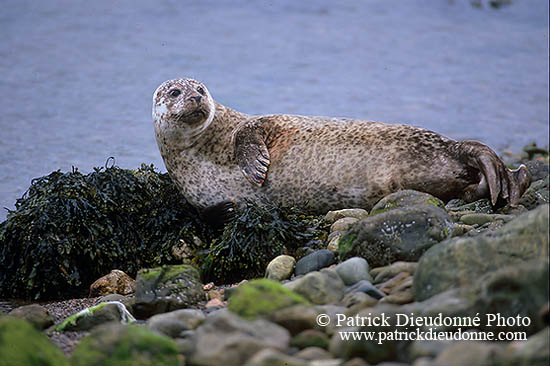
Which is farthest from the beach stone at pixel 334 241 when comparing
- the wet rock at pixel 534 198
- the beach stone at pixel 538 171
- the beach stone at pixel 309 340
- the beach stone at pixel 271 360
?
the beach stone at pixel 538 171

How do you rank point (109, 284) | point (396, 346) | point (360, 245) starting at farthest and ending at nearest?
1. point (109, 284)
2. point (360, 245)
3. point (396, 346)

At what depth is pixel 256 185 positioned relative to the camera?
5.18 m

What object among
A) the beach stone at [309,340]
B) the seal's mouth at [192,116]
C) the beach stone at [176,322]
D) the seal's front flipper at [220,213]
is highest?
the seal's mouth at [192,116]

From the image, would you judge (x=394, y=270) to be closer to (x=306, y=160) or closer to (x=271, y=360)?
(x=271, y=360)

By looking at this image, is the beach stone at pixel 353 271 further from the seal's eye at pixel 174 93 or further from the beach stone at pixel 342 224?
the seal's eye at pixel 174 93

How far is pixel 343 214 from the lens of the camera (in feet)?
15.5

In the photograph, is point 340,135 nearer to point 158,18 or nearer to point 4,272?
point 4,272

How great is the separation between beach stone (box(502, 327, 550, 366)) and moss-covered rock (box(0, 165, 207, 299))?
359cm

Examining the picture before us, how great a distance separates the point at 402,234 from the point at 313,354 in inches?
52.6

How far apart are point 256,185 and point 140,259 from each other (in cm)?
120

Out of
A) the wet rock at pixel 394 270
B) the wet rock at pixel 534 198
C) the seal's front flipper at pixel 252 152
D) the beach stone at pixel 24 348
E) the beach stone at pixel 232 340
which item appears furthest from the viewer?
the seal's front flipper at pixel 252 152

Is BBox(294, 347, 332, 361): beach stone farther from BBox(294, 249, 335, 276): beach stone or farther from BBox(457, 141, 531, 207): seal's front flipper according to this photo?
BBox(457, 141, 531, 207): seal's front flipper

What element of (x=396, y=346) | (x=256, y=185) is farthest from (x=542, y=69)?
(x=396, y=346)

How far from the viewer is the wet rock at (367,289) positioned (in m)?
3.02
